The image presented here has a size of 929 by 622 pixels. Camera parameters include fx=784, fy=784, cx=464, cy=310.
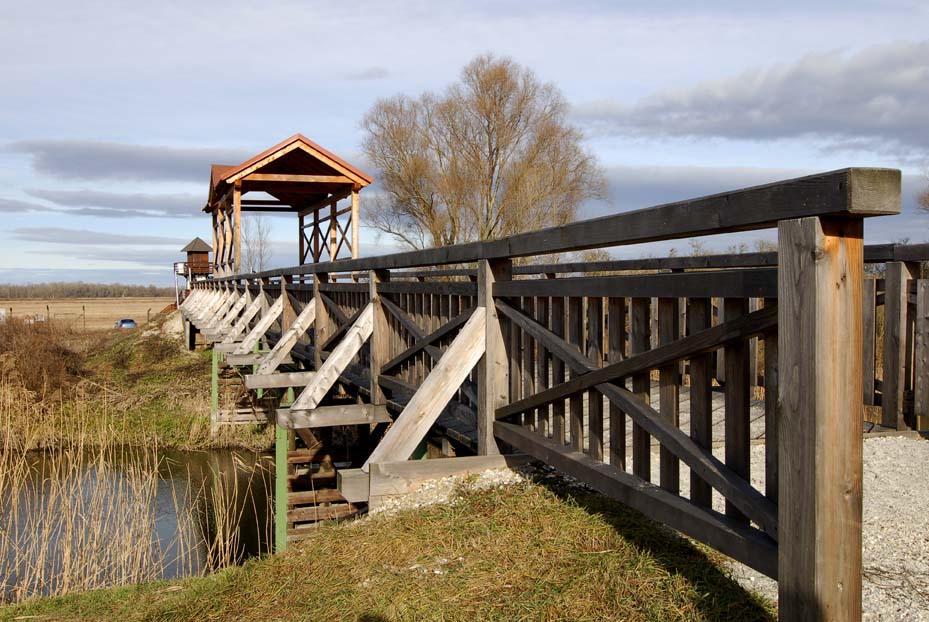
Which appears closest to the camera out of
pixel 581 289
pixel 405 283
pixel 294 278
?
pixel 581 289

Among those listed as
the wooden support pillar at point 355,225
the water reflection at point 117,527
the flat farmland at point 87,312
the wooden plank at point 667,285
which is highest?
the wooden support pillar at point 355,225

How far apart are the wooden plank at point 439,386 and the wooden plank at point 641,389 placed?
133 cm

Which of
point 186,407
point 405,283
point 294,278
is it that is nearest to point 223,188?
point 186,407

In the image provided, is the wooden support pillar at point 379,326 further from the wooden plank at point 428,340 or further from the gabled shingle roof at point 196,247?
the gabled shingle roof at point 196,247

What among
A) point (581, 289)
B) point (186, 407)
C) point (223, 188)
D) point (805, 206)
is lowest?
point (186, 407)

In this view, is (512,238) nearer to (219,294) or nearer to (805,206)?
(805,206)

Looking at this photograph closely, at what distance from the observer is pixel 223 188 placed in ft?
73.6

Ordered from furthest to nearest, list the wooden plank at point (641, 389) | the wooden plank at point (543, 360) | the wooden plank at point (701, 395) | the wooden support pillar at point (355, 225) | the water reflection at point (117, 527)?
1. the wooden support pillar at point (355, 225)
2. the water reflection at point (117, 527)
3. the wooden plank at point (543, 360)
4. the wooden plank at point (641, 389)
5. the wooden plank at point (701, 395)

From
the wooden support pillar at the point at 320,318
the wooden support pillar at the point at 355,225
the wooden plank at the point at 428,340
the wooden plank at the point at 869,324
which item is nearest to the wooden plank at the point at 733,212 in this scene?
the wooden plank at the point at 428,340

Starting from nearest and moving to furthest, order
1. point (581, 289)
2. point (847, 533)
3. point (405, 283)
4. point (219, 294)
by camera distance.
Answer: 1. point (847, 533)
2. point (581, 289)
3. point (405, 283)
4. point (219, 294)

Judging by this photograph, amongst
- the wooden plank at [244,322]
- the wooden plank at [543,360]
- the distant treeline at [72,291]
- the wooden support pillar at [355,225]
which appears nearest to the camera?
the wooden plank at [543,360]

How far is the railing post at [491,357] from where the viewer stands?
4.68 metres

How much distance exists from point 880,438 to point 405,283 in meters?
3.73

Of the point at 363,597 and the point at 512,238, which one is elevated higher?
the point at 512,238
